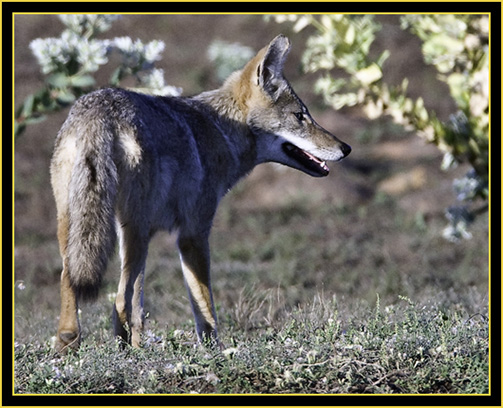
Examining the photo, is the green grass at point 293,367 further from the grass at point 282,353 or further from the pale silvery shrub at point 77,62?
the pale silvery shrub at point 77,62

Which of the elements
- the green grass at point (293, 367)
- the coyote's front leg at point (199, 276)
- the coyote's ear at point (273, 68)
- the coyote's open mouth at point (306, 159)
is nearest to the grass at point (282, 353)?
the green grass at point (293, 367)

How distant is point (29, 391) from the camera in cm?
407

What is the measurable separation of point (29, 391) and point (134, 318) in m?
1.22

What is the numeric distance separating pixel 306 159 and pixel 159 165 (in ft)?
5.05

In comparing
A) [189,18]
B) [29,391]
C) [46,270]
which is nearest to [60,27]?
[189,18]

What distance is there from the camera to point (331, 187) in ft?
56.4

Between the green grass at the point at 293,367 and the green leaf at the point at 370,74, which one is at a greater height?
the green leaf at the point at 370,74

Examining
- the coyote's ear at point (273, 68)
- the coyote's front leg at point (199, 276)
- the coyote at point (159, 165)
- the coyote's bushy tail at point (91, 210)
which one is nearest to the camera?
the coyote's bushy tail at point (91, 210)

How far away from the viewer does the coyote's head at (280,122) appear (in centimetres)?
580

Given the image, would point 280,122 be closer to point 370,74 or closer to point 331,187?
point 370,74

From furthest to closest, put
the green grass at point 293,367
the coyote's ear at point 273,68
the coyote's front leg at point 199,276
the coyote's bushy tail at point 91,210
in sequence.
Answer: the coyote's ear at point 273,68
the coyote's front leg at point 199,276
the coyote's bushy tail at point 91,210
the green grass at point 293,367

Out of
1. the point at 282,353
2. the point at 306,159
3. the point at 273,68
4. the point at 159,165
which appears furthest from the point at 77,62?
the point at 282,353

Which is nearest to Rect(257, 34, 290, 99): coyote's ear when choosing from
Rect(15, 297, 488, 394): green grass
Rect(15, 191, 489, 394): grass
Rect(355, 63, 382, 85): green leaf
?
Rect(355, 63, 382, 85): green leaf

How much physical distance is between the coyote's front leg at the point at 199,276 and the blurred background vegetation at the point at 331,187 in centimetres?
91
